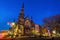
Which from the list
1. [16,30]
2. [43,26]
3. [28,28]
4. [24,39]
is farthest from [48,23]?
[24,39]

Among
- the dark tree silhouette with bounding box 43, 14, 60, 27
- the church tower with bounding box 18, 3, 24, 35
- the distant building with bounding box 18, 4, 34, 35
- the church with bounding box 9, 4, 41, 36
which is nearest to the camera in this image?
the church with bounding box 9, 4, 41, 36

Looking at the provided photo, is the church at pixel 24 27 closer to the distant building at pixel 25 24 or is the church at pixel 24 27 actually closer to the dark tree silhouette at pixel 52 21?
the distant building at pixel 25 24

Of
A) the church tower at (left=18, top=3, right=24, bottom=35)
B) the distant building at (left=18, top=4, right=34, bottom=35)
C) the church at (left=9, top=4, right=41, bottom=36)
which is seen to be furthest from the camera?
the church tower at (left=18, top=3, right=24, bottom=35)

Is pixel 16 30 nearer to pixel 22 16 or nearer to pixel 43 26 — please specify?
pixel 22 16

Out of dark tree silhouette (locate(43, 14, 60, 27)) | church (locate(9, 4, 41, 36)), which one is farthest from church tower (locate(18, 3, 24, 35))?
dark tree silhouette (locate(43, 14, 60, 27))

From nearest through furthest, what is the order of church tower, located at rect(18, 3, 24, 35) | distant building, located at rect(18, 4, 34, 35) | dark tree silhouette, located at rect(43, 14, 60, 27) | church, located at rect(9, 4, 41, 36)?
church, located at rect(9, 4, 41, 36), distant building, located at rect(18, 4, 34, 35), church tower, located at rect(18, 3, 24, 35), dark tree silhouette, located at rect(43, 14, 60, 27)

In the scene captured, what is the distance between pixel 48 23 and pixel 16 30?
3.42 m

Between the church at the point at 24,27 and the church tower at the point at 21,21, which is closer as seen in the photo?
the church at the point at 24,27

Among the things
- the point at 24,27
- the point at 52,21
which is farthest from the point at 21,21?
the point at 52,21

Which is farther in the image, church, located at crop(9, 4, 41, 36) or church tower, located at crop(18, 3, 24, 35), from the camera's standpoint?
church tower, located at crop(18, 3, 24, 35)

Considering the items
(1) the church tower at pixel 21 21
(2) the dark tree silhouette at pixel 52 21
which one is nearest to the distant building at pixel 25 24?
(1) the church tower at pixel 21 21

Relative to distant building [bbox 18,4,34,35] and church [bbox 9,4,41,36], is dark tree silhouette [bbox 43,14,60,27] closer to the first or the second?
church [bbox 9,4,41,36]

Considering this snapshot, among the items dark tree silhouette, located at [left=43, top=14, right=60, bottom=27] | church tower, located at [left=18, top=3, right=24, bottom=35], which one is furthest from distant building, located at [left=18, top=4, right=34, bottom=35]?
dark tree silhouette, located at [left=43, top=14, right=60, bottom=27]

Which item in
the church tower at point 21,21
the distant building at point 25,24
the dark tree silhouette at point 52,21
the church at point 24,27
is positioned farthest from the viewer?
the dark tree silhouette at point 52,21
